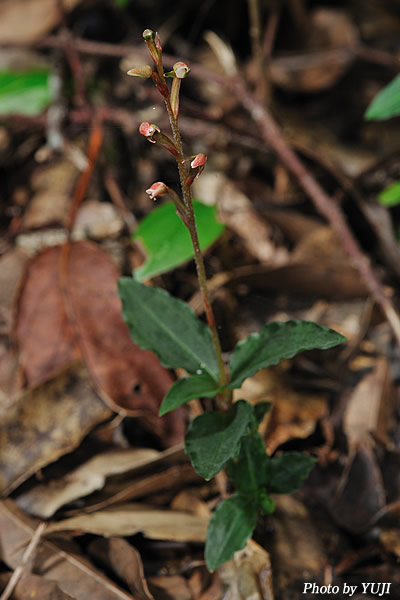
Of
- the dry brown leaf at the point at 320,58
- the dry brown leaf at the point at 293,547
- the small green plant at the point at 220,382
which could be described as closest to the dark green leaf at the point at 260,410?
the small green plant at the point at 220,382

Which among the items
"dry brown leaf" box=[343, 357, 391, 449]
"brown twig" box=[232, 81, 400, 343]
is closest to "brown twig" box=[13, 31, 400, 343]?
"brown twig" box=[232, 81, 400, 343]

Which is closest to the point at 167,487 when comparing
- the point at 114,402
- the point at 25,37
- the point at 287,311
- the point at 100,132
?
the point at 114,402

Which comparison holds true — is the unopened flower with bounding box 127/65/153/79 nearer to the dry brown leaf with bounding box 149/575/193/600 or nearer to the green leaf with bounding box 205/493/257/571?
the green leaf with bounding box 205/493/257/571

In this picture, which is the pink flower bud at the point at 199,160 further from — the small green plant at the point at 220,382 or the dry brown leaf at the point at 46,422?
the dry brown leaf at the point at 46,422

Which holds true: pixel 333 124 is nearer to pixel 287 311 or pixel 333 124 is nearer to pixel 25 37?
pixel 287 311

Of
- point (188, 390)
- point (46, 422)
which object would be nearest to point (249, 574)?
point (188, 390)

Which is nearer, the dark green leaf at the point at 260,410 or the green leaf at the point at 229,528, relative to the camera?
the green leaf at the point at 229,528
